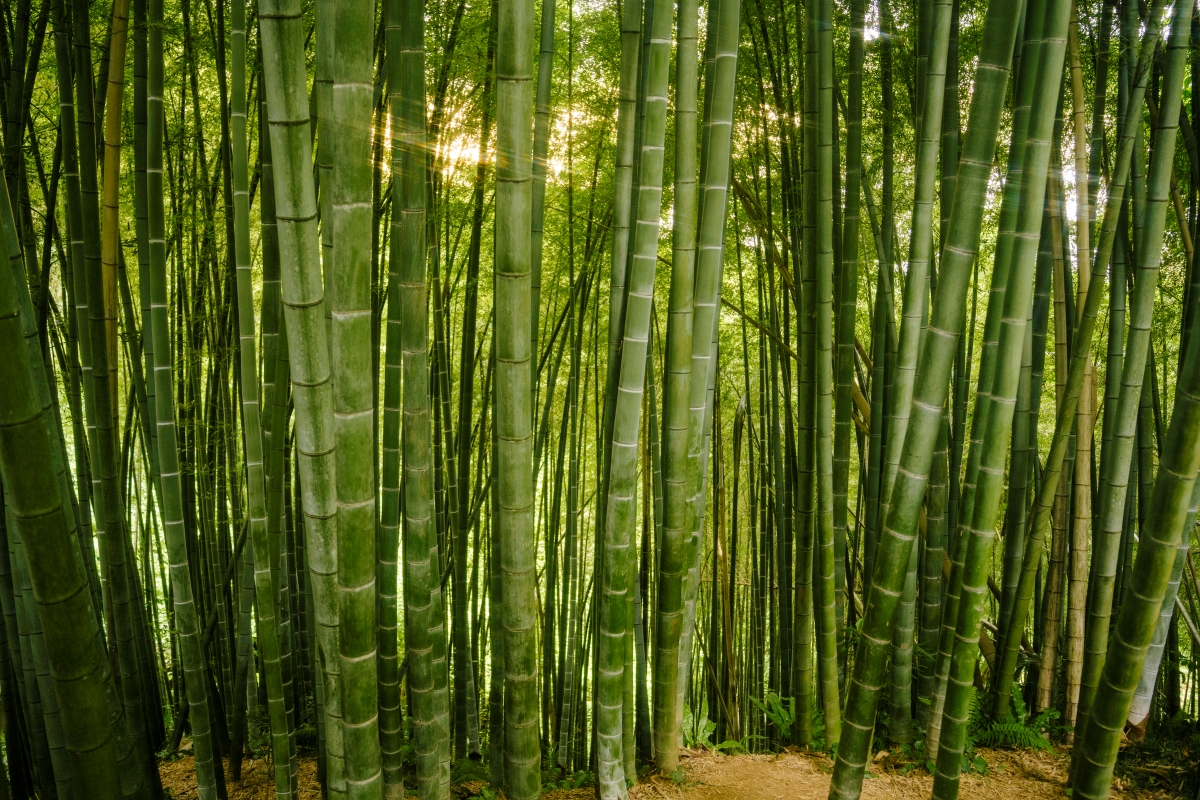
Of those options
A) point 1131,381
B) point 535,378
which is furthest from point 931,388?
point 535,378

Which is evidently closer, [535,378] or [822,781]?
[822,781]

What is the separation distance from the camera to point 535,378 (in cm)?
306

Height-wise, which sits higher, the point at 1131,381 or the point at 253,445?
the point at 1131,381

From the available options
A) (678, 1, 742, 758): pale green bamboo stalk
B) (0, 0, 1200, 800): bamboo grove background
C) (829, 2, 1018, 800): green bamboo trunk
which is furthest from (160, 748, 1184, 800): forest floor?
(678, 1, 742, 758): pale green bamboo stalk

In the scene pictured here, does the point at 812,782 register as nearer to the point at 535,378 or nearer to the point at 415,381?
the point at 535,378

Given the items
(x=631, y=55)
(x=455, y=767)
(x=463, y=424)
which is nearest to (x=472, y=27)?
(x=631, y=55)

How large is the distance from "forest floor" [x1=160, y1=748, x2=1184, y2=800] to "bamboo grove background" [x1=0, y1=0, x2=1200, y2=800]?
0.34ft

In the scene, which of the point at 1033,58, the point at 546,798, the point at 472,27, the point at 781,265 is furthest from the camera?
the point at 781,265

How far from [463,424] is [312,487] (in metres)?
1.68

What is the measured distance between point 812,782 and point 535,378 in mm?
1959

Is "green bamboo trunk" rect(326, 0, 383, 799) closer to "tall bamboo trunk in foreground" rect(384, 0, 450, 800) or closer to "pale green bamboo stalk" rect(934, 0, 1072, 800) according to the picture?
"tall bamboo trunk in foreground" rect(384, 0, 450, 800)

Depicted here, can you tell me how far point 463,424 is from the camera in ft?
10.2

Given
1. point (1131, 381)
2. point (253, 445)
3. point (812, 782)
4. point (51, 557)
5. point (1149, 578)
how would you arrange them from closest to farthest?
point (51, 557) < point (1149, 578) < point (253, 445) < point (1131, 381) < point (812, 782)

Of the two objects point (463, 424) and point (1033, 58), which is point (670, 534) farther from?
point (1033, 58)
